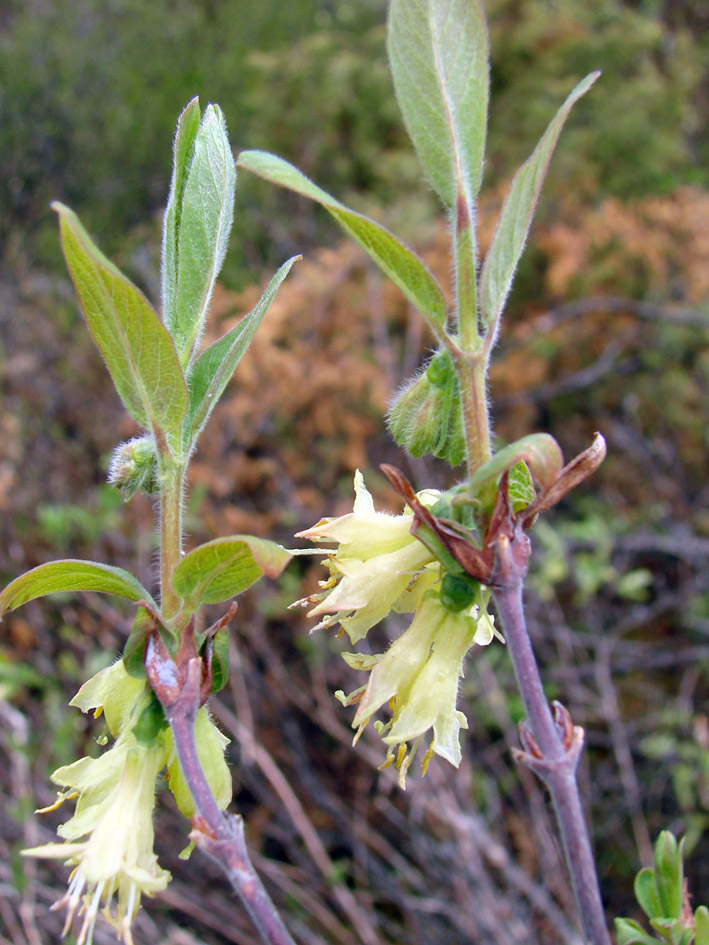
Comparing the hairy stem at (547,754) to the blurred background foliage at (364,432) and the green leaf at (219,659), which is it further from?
the blurred background foliage at (364,432)

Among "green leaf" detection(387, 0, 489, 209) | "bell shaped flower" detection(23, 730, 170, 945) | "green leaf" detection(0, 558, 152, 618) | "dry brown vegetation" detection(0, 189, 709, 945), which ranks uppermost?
"green leaf" detection(387, 0, 489, 209)

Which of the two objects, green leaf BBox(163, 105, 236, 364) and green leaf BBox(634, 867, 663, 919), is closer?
green leaf BBox(163, 105, 236, 364)

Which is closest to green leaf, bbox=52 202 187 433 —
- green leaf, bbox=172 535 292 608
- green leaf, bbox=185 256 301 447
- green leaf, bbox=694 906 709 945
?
green leaf, bbox=185 256 301 447

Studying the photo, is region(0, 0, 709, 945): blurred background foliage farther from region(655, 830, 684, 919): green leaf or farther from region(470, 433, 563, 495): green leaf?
region(470, 433, 563, 495): green leaf

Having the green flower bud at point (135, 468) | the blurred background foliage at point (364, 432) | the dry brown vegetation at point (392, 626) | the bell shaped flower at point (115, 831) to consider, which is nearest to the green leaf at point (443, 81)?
the green flower bud at point (135, 468)

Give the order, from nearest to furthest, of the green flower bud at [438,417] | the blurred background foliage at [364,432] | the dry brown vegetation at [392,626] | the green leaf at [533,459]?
the green leaf at [533,459] → the green flower bud at [438,417] → the dry brown vegetation at [392,626] → the blurred background foliage at [364,432]

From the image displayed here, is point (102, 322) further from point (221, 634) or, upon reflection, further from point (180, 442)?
point (221, 634)
